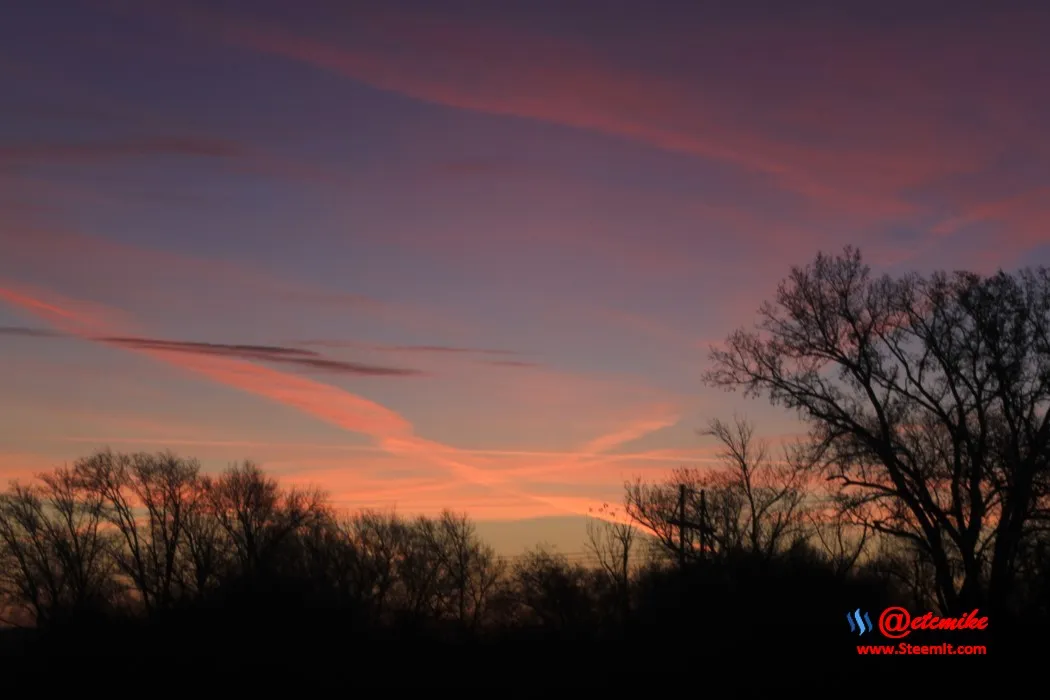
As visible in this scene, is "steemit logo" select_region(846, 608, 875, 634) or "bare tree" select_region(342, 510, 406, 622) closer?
"steemit logo" select_region(846, 608, 875, 634)

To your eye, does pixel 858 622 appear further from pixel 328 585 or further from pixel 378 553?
pixel 378 553

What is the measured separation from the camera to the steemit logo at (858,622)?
30.7 m

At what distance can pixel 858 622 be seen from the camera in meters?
31.0

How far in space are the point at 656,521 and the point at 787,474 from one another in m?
8.04

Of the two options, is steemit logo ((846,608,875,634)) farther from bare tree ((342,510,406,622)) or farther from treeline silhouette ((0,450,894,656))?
bare tree ((342,510,406,622))

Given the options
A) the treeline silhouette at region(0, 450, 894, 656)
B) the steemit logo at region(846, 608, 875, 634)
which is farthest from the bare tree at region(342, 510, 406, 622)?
the steemit logo at region(846, 608, 875, 634)

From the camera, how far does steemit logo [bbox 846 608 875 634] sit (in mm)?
30703

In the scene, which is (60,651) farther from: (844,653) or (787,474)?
(787,474)

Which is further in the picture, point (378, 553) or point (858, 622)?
point (378, 553)

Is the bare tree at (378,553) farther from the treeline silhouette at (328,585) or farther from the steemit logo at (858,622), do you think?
the steemit logo at (858,622)

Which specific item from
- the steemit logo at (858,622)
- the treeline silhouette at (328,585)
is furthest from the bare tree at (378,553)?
the steemit logo at (858,622)

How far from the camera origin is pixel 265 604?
33.2 meters

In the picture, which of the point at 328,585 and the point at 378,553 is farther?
the point at 378,553

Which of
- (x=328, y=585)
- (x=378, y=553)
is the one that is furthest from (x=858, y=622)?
(x=378, y=553)
